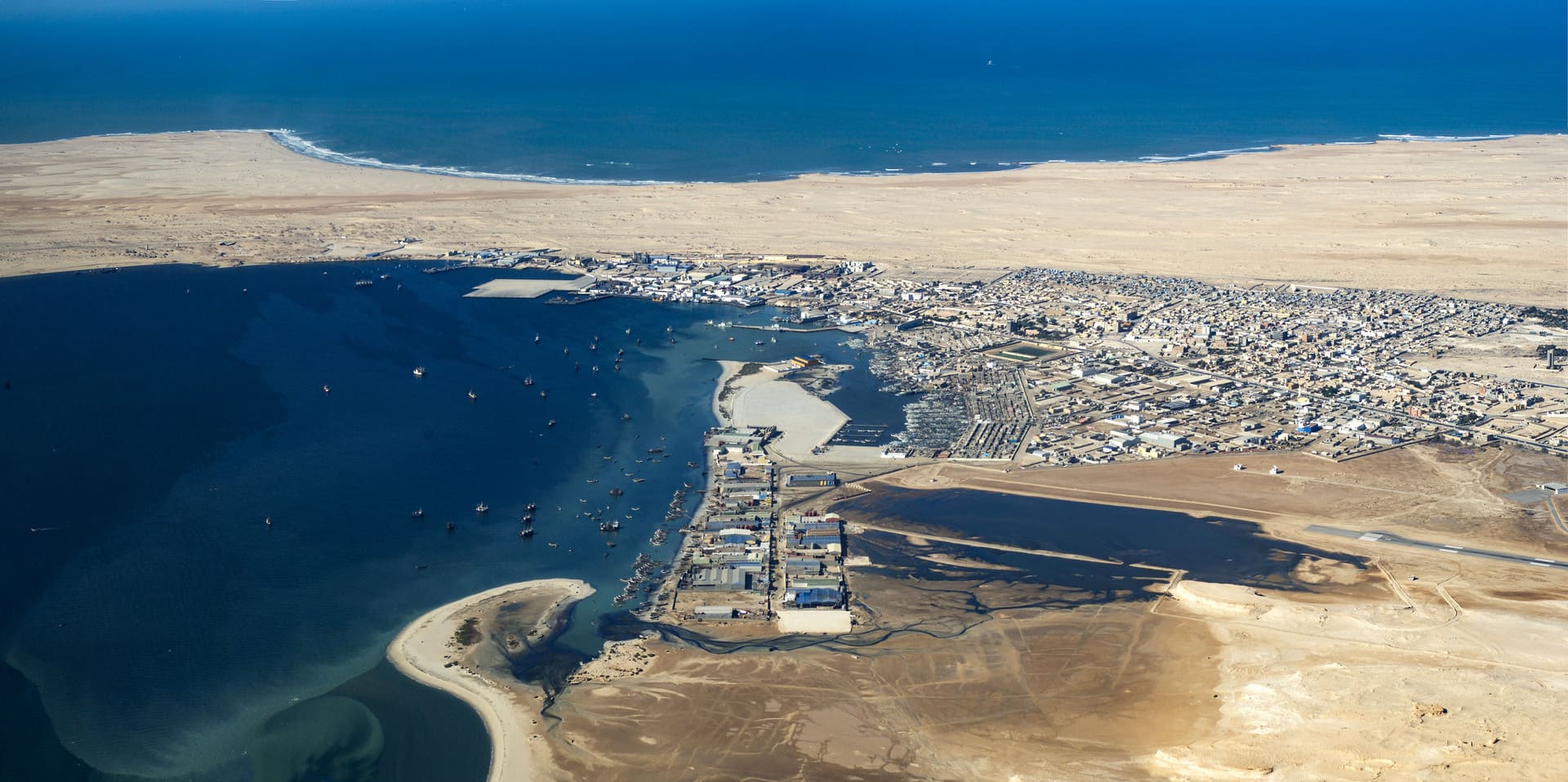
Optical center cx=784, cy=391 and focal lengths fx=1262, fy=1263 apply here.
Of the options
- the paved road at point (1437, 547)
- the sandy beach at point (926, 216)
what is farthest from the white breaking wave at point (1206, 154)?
the paved road at point (1437, 547)

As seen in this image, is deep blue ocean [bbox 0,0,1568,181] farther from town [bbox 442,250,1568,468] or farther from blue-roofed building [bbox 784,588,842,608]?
blue-roofed building [bbox 784,588,842,608]

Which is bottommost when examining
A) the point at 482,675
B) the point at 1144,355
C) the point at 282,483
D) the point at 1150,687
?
the point at 482,675

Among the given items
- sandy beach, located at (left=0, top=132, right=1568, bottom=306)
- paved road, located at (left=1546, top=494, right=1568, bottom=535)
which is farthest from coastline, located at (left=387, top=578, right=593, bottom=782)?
sandy beach, located at (left=0, top=132, right=1568, bottom=306)

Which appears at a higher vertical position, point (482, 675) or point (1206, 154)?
point (1206, 154)

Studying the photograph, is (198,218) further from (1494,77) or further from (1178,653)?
(1494,77)

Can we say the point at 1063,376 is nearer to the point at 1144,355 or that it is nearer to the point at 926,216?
the point at 1144,355

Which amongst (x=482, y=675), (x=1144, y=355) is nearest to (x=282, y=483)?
(x=482, y=675)

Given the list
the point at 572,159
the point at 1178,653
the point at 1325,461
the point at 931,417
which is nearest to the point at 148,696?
the point at 1178,653
